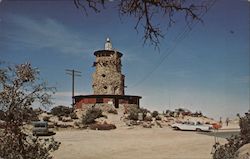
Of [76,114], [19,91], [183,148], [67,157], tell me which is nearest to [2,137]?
[19,91]

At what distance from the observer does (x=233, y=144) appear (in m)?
13.6

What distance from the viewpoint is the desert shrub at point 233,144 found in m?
11.7

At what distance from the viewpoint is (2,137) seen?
333 inches

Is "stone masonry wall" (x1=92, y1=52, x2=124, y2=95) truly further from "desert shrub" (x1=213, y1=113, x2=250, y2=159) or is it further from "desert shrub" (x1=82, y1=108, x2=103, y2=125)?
"desert shrub" (x1=213, y1=113, x2=250, y2=159)

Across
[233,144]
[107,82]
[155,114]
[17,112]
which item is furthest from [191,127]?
[17,112]

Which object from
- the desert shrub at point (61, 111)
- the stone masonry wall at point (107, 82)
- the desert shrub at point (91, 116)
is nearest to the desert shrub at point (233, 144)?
the desert shrub at point (91, 116)

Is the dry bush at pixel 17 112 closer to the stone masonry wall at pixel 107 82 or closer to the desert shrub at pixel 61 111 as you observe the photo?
the desert shrub at pixel 61 111

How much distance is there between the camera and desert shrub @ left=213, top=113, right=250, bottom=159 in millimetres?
11691

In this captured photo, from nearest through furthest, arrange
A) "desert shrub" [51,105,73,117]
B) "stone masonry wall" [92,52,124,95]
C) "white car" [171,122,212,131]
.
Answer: "white car" [171,122,212,131]
"desert shrub" [51,105,73,117]
"stone masonry wall" [92,52,124,95]

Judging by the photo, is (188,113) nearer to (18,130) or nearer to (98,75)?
(98,75)

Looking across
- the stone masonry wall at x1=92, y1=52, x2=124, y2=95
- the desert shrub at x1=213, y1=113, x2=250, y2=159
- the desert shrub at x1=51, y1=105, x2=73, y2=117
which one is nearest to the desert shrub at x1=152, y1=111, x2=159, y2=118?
the stone masonry wall at x1=92, y1=52, x2=124, y2=95

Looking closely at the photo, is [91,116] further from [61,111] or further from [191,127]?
[191,127]

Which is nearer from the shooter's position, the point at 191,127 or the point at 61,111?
the point at 191,127

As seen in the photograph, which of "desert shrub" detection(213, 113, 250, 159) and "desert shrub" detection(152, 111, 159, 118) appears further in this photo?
"desert shrub" detection(152, 111, 159, 118)
